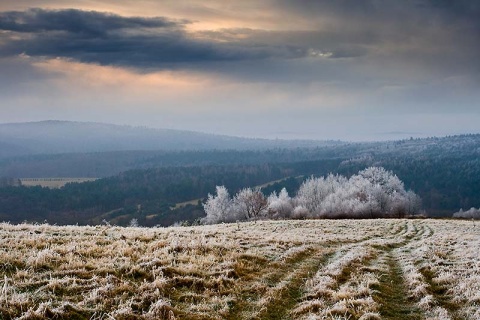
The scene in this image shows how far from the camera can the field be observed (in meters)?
10.0

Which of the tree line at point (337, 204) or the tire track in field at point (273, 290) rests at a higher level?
the tire track in field at point (273, 290)

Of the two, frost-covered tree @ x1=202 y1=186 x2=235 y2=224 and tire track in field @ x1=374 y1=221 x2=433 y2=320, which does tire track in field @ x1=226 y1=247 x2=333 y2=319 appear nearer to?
tire track in field @ x1=374 y1=221 x2=433 y2=320

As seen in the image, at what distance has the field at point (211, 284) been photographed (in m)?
10.0

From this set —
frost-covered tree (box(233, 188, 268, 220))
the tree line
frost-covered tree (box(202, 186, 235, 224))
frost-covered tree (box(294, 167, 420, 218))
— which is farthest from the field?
frost-covered tree (box(202, 186, 235, 224))

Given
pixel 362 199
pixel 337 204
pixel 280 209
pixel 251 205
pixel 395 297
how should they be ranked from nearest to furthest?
1. pixel 395 297
2. pixel 337 204
3. pixel 251 205
4. pixel 362 199
5. pixel 280 209

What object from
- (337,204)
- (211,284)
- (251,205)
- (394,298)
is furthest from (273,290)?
(337,204)

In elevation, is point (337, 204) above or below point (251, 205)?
above

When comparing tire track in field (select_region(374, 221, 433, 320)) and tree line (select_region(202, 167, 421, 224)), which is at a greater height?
tire track in field (select_region(374, 221, 433, 320))

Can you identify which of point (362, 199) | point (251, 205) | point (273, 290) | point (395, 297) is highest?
point (273, 290)

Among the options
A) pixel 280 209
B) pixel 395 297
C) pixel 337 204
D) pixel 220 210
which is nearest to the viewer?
pixel 395 297

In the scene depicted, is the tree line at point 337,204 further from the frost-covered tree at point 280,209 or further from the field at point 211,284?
the field at point 211,284

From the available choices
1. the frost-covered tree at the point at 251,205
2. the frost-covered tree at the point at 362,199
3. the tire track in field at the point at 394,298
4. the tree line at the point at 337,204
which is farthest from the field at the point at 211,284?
the frost-covered tree at the point at 251,205

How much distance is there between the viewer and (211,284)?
12773 mm

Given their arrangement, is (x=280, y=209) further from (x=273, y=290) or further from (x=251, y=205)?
(x=273, y=290)
